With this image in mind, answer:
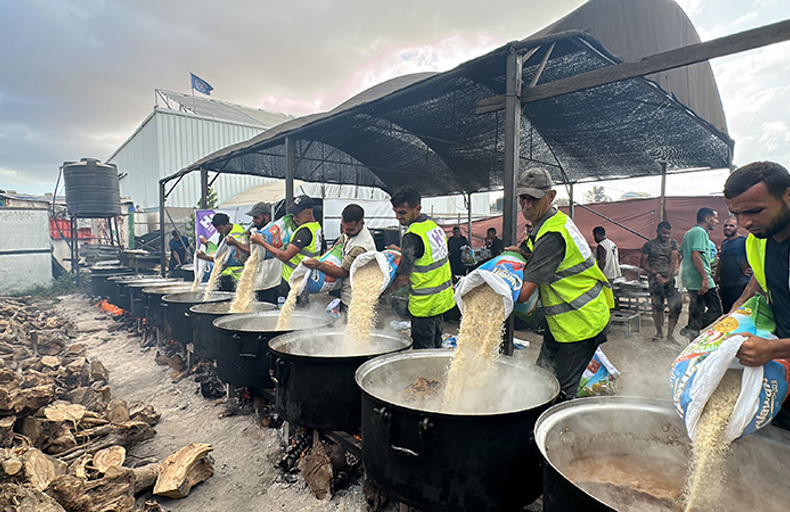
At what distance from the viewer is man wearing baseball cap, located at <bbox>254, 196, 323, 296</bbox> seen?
429cm

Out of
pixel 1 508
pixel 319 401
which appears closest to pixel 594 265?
pixel 319 401

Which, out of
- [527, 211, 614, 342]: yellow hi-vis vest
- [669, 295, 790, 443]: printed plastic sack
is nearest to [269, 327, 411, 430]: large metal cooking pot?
[527, 211, 614, 342]: yellow hi-vis vest

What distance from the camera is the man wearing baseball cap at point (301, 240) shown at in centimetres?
429

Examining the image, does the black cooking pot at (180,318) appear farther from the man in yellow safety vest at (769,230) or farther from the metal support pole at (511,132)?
the man in yellow safety vest at (769,230)

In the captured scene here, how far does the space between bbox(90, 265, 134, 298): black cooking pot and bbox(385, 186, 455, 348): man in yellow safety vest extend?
8243mm

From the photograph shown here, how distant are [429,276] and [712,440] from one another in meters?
2.05

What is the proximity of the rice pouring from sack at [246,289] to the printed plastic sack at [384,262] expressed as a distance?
2.08 metres


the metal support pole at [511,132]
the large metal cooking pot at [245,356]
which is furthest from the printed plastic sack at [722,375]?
the large metal cooking pot at [245,356]

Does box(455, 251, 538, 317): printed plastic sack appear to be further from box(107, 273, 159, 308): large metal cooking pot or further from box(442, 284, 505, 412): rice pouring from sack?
box(107, 273, 159, 308): large metal cooking pot

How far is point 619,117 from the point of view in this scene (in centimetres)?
635

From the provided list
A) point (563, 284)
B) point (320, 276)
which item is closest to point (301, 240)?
point (320, 276)

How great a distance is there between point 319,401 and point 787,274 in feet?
7.52

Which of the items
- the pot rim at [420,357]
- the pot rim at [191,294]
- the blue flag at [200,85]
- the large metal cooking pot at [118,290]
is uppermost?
the blue flag at [200,85]

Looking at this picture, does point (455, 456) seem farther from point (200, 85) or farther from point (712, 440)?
point (200, 85)
